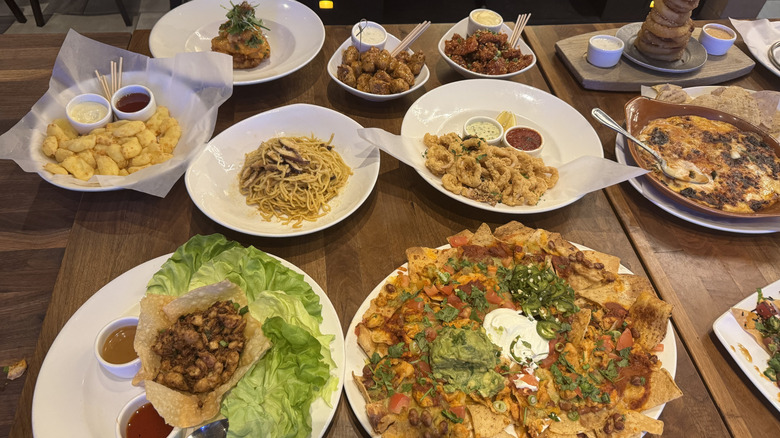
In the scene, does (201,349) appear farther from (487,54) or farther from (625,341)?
(487,54)

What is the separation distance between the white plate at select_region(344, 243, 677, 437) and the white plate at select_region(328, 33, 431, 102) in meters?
1.47

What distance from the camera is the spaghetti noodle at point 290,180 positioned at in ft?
9.25

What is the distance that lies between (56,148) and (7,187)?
41 centimetres

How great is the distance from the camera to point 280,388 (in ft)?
6.45

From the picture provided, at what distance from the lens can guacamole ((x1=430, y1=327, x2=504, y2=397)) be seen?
6.77 ft

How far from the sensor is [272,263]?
2.31 m

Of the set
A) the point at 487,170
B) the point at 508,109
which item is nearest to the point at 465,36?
the point at 508,109

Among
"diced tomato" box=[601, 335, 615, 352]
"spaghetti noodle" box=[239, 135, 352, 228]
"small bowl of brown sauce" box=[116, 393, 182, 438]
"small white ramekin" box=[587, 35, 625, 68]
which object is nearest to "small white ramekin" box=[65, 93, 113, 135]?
"spaghetti noodle" box=[239, 135, 352, 228]

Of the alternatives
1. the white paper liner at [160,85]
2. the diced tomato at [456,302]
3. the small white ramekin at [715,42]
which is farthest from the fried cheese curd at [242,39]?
the small white ramekin at [715,42]

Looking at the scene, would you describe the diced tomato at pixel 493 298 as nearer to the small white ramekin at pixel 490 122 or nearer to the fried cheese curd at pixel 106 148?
the small white ramekin at pixel 490 122

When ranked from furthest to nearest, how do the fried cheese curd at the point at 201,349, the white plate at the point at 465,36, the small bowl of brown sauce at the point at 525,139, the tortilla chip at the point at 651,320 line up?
1. the white plate at the point at 465,36
2. the small bowl of brown sauce at the point at 525,139
3. the tortilla chip at the point at 651,320
4. the fried cheese curd at the point at 201,349

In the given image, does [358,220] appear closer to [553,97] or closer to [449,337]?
[449,337]

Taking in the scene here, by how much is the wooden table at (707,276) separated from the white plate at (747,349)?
67 millimetres

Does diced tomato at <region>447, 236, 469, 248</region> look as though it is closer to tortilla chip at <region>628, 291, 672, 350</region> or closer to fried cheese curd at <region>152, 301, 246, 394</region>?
tortilla chip at <region>628, 291, 672, 350</region>
